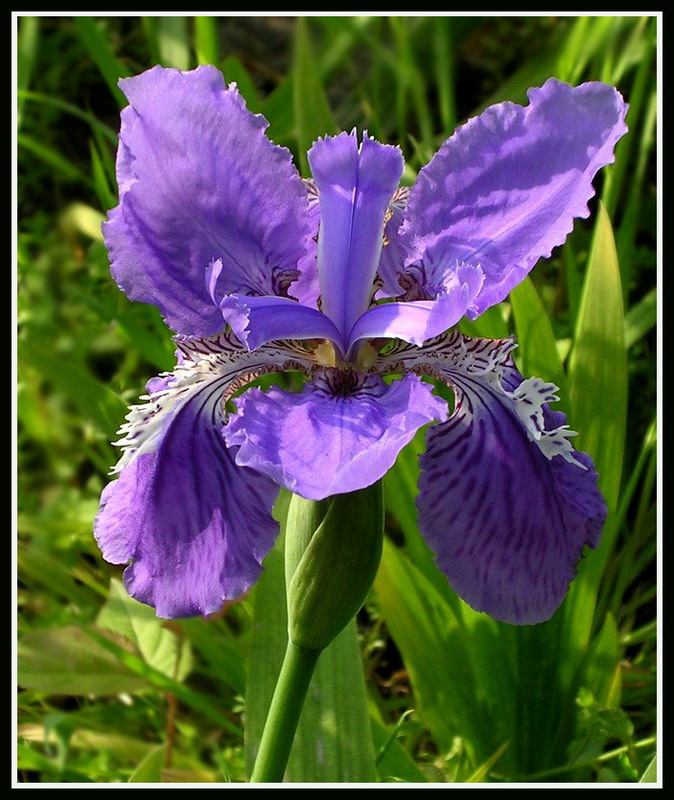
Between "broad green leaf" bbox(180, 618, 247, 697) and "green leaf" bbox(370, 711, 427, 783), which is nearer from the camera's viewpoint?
"green leaf" bbox(370, 711, 427, 783)

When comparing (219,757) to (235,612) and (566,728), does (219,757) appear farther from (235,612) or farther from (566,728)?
(566,728)

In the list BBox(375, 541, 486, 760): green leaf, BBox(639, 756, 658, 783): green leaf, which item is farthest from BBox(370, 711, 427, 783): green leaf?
BBox(639, 756, 658, 783): green leaf

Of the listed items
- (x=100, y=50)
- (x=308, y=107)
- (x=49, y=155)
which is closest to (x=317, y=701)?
(x=308, y=107)

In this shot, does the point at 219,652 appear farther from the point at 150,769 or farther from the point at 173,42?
the point at 173,42

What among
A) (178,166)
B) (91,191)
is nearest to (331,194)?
(178,166)

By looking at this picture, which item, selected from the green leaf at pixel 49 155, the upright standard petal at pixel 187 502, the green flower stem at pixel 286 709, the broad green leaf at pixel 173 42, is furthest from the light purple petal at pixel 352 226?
the green leaf at pixel 49 155

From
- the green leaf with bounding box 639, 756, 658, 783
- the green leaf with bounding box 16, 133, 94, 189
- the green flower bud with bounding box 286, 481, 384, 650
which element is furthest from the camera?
the green leaf with bounding box 16, 133, 94, 189

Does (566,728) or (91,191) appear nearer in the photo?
(566,728)

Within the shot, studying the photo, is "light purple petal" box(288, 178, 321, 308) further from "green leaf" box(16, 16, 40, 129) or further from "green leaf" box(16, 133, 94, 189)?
"green leaf" box(16, 16, 40, 129)
